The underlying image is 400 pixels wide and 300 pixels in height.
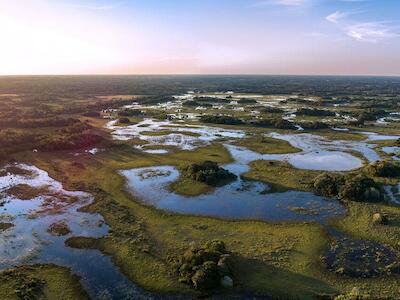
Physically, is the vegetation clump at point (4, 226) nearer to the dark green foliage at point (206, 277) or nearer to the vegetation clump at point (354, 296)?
the dark green foliage at point (206, 277)

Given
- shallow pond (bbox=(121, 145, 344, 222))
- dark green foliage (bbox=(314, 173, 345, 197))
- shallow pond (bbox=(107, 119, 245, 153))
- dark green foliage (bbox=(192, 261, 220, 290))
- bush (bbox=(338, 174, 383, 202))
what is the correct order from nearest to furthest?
dark green foliage (bbox=(192, 261, 220, 290)), shallow pond (bbox=(121, 145, 344, 222)), bush (bbox=(338, 174, 383, 202)), dark green foliage (bbox=(314, 173, 345, 197)), shallow pond (bbox=(107, 119, 245, 153))

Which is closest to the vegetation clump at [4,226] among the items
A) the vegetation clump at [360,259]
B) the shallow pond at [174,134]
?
the vegetation clump at [360,259]

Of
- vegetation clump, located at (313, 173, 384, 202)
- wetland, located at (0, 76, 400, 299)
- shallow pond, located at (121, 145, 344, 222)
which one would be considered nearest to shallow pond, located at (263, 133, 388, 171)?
wetland, located at (0, 76, 400, 299)

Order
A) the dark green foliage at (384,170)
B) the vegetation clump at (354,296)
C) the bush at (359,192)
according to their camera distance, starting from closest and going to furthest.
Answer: the vegetation clump at (354,296)
the bush at (359,192)
the dark green foliage at (384,170)

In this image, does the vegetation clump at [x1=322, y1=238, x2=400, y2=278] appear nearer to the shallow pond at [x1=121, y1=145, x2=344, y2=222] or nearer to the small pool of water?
the shallow pond at [x1=121, y1=145, x2=344, y2=222]

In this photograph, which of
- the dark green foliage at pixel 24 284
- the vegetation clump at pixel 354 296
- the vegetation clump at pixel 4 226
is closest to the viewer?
the vegetation clump at pixel 354 296

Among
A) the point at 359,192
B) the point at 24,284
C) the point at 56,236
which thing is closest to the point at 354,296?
the point at 359,192

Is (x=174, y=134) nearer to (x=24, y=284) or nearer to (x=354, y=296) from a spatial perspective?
(x=24, y=284)

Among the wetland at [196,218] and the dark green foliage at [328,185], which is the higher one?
the dark green foliage at [328,185]
